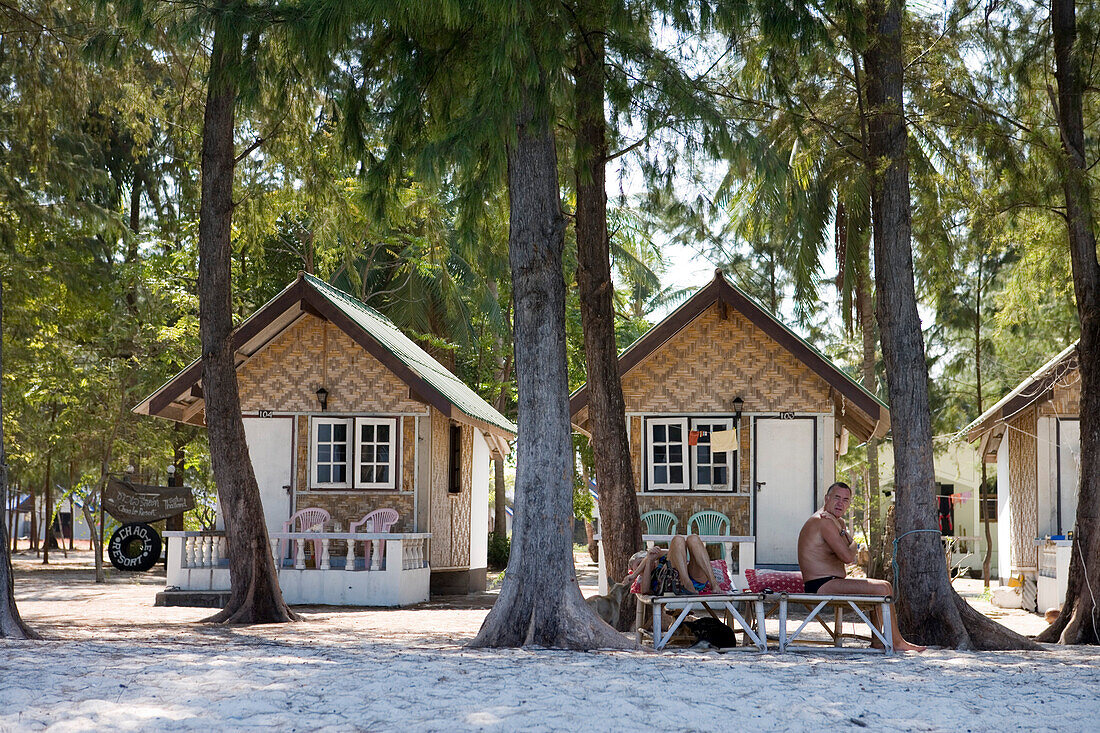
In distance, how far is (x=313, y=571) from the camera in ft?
53.2

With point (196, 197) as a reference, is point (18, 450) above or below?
below

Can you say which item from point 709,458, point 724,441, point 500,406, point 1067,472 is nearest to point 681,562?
point 724,441

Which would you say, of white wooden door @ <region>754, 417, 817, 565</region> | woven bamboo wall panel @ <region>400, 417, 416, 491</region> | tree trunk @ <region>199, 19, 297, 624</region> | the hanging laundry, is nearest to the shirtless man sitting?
tree trunk @ <region>199, 19, 297, 624</region>

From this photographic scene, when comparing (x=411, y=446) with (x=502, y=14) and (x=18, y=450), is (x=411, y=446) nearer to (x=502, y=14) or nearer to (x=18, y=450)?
(x=502, y=14)

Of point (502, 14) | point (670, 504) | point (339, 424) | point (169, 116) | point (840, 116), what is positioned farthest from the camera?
point (339, 424)

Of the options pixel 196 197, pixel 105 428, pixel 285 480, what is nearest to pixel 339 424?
pixel 285 480

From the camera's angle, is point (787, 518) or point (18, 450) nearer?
point (787, 518)

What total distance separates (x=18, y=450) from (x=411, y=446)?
12.9 meters

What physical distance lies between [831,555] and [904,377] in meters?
2.15

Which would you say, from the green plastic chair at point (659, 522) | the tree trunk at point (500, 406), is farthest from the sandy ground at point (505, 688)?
the tree trunk at point (500, 406)

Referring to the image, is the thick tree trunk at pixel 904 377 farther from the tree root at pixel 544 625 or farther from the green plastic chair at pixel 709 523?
the green plastic chair at pixel 709 523

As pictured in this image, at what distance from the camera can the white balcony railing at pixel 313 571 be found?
16031mm

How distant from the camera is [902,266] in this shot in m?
10.9

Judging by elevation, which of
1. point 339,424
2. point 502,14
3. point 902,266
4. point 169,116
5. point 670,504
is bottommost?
point 670,504
